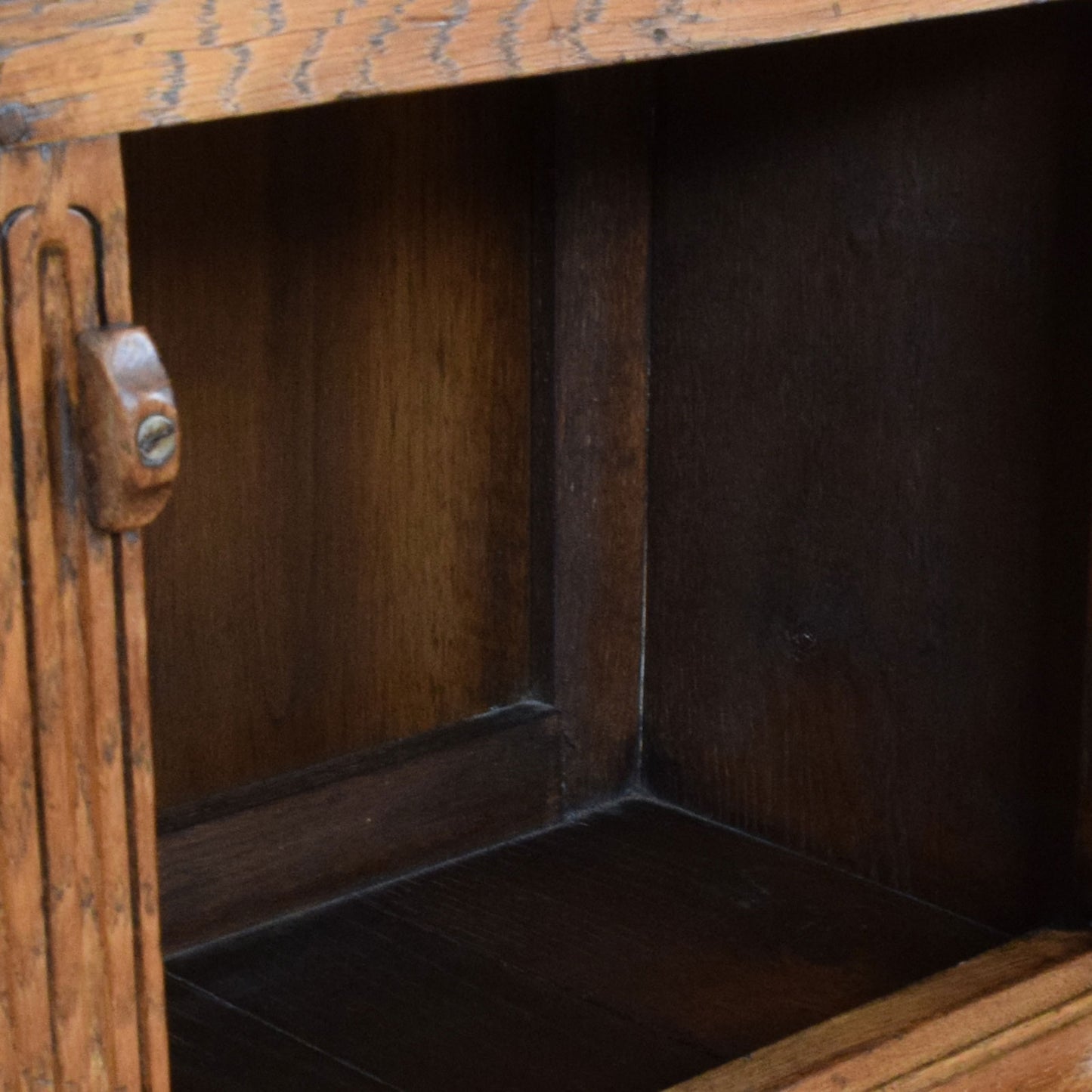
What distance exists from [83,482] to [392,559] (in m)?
0.79

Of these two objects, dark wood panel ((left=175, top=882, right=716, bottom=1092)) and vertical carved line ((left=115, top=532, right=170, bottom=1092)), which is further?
dark wood panel ((left=175, top=882, right=716, bottom=1092))

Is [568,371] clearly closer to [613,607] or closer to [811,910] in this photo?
[613,607]

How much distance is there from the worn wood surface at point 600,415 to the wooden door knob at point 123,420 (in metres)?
0.82

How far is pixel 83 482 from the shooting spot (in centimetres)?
76

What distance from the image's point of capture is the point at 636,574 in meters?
1.63

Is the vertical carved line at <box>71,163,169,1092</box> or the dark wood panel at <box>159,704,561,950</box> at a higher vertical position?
the vertical carved line at <box>71,163,169,1092</box>

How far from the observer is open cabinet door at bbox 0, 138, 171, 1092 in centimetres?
74

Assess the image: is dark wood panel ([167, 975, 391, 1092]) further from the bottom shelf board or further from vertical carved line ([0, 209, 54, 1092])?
vertical carved line ([0, 209, 54, 1092])

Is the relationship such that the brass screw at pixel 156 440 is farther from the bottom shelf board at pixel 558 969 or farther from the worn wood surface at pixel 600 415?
the worn wood surface at pixel 600 415

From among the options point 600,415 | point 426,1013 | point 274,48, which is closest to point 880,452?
point 600,415

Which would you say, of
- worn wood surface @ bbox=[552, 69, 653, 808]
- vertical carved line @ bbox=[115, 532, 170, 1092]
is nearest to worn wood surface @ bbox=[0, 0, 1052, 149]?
vertical carved line @ bbox=[115, 532, 170, 1092]

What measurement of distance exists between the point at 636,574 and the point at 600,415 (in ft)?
0.43

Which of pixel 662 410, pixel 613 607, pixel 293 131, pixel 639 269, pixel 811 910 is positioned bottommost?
pixel 811 910

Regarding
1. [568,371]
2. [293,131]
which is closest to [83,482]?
[293,131]
